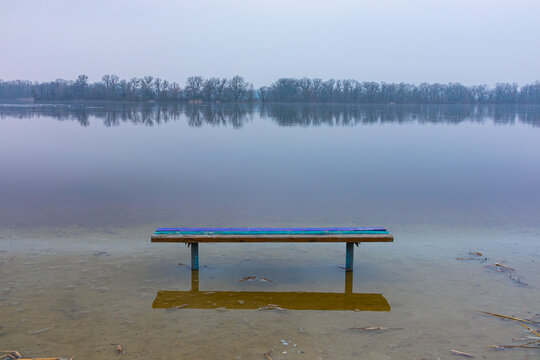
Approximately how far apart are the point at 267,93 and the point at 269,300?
132 m

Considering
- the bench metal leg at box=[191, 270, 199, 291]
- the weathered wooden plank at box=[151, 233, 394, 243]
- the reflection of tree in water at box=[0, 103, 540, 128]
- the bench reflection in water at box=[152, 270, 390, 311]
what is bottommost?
the bench reflection in water at box=[152, 270, 390, 311]

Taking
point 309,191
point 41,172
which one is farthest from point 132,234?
point 41,172

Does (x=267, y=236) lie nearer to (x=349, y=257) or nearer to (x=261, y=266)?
(x=261, y=266)

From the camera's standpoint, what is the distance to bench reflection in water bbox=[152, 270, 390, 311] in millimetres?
5145

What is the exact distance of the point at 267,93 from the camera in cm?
13412

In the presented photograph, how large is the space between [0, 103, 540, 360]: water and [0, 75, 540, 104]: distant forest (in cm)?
11123

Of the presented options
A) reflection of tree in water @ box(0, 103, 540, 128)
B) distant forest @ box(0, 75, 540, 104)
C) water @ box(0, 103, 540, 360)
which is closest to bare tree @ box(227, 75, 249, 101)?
distant forest @ box(0, 75, 540, 104)

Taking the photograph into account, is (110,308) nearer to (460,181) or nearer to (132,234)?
(132,234)

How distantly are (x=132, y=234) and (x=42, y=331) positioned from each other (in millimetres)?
3532

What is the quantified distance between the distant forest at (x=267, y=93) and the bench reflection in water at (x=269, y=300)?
118 meters

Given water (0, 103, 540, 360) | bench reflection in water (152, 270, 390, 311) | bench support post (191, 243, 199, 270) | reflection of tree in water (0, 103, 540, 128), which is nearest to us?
water (0, 103, 540, 360)

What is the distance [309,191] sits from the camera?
12.2m

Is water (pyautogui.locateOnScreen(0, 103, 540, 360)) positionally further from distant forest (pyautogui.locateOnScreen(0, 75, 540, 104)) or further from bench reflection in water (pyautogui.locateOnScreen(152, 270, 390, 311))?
distant forest (pyautogui.locateOnScreen(0, 75, 540, 104))

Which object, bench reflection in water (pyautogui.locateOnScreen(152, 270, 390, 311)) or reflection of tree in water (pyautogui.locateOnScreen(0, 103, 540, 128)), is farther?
reflection of tree in water (pyautogui.locateOnScreen(0, 103, 540, 128))
